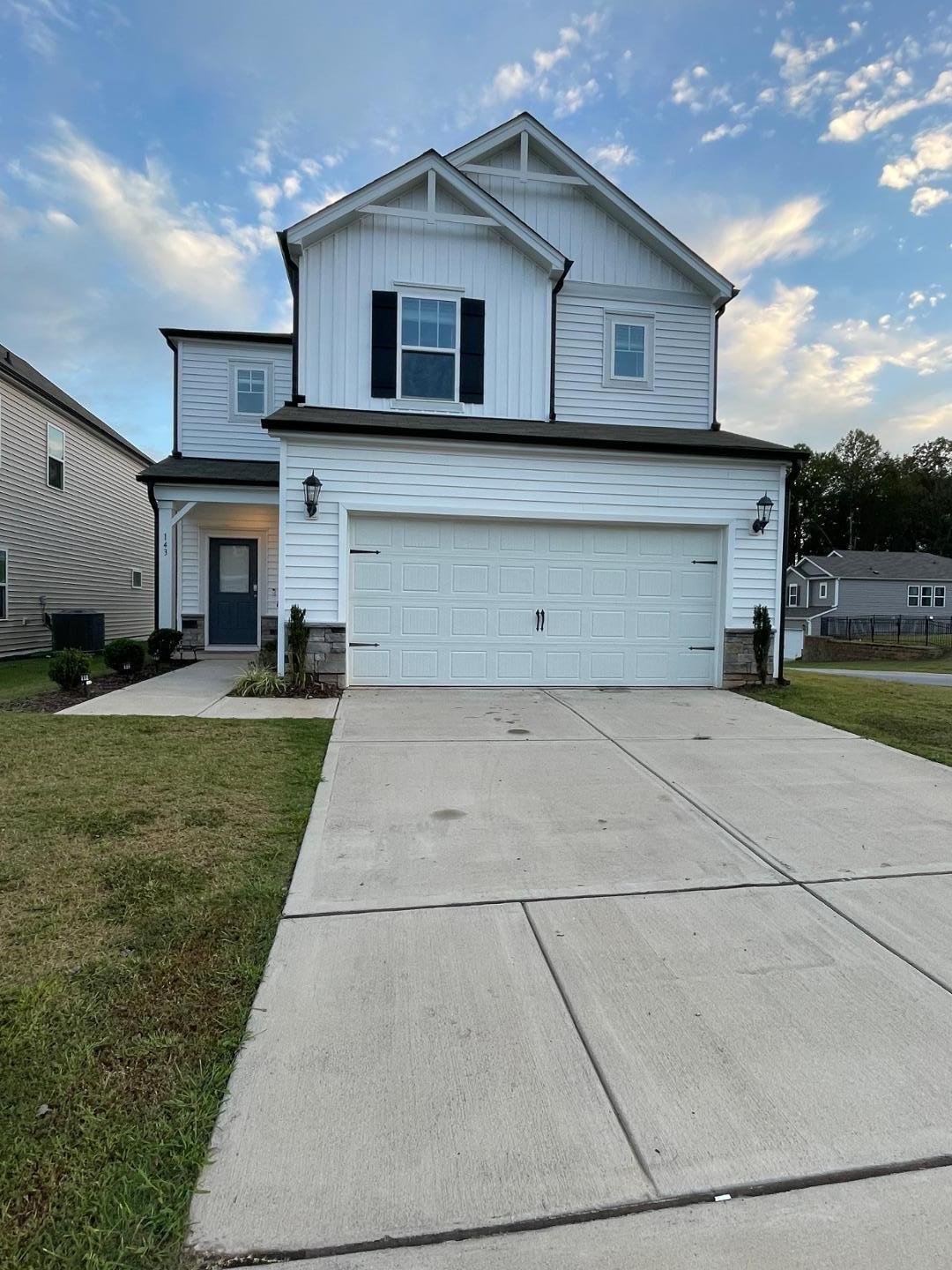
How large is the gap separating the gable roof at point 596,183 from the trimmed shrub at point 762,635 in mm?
5395

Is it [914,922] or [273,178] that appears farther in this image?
[273,178]

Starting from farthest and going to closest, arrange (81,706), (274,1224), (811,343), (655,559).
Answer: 1. (811,343)
2. (655,559)
3. (81,706)
4. (274,1224)

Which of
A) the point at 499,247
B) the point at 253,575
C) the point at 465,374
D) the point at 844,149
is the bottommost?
the point at 253,575

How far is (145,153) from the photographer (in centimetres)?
1183

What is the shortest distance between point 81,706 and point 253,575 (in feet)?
21.2

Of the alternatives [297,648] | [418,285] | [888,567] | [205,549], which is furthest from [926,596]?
[297,648]

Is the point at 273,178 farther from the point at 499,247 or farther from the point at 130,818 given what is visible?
the point at 130,818

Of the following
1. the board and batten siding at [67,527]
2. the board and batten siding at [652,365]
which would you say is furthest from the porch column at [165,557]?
the board and batten siding at [652,365]

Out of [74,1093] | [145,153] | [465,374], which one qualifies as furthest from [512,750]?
[145,153]

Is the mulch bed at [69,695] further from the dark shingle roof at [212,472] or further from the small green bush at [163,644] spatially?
the dark shingle roof at [212,472]

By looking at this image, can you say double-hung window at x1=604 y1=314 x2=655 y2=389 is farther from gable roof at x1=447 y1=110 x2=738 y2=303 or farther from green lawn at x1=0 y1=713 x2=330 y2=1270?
green lawn at x1=0 y1=713 x2=330 y2=1270

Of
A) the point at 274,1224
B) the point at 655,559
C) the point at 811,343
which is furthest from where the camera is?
the point at 811,343

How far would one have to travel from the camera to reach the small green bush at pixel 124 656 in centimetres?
954

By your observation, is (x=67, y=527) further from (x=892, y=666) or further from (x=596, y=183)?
(x=892, y=666)
